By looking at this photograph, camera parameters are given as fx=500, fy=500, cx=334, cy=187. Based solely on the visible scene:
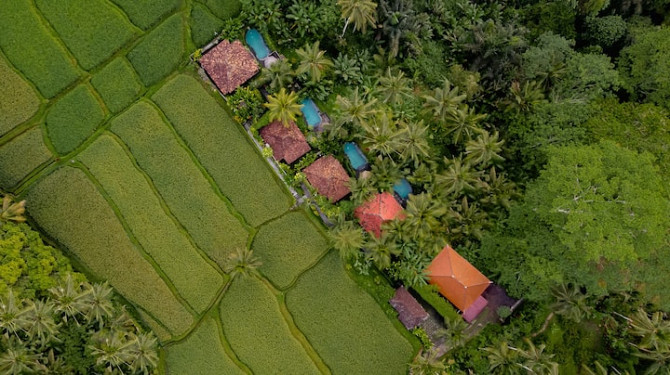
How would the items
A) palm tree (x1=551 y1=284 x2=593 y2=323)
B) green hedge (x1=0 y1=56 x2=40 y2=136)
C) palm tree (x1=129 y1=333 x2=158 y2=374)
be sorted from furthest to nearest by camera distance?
green hedge (x1=0 y1=56 x2=40 y2=136)
palm tree (x1=551 y1=284 x2=593 y2=323)
palm tree (x1=129 y1=333 x2=158 y2=374)

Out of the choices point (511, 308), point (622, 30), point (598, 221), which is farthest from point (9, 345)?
point (622, 30)

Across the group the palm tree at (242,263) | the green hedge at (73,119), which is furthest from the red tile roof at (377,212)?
the green hedge at (73,119)

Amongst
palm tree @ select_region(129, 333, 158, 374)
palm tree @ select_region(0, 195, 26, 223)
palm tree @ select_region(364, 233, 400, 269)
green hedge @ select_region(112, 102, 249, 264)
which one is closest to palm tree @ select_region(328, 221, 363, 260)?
palm tree @ select_region(364, 233, 400, 269)

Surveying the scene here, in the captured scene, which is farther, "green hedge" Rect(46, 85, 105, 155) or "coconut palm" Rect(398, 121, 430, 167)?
"green hedge" Rect(46, 85, 105, 155)

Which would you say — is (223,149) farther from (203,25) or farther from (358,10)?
(358,10)

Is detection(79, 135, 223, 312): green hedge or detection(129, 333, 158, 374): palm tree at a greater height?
detection(79, 135, 223, 312): green hedge

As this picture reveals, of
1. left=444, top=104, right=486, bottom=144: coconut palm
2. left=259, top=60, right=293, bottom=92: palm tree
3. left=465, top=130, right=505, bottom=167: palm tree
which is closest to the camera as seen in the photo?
left=465, top=130, right=505, bottom=167: palm tree

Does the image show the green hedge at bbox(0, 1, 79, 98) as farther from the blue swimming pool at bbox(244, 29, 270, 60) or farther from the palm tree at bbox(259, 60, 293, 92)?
the palm tree at bbox(259, 60, 293, 92)
